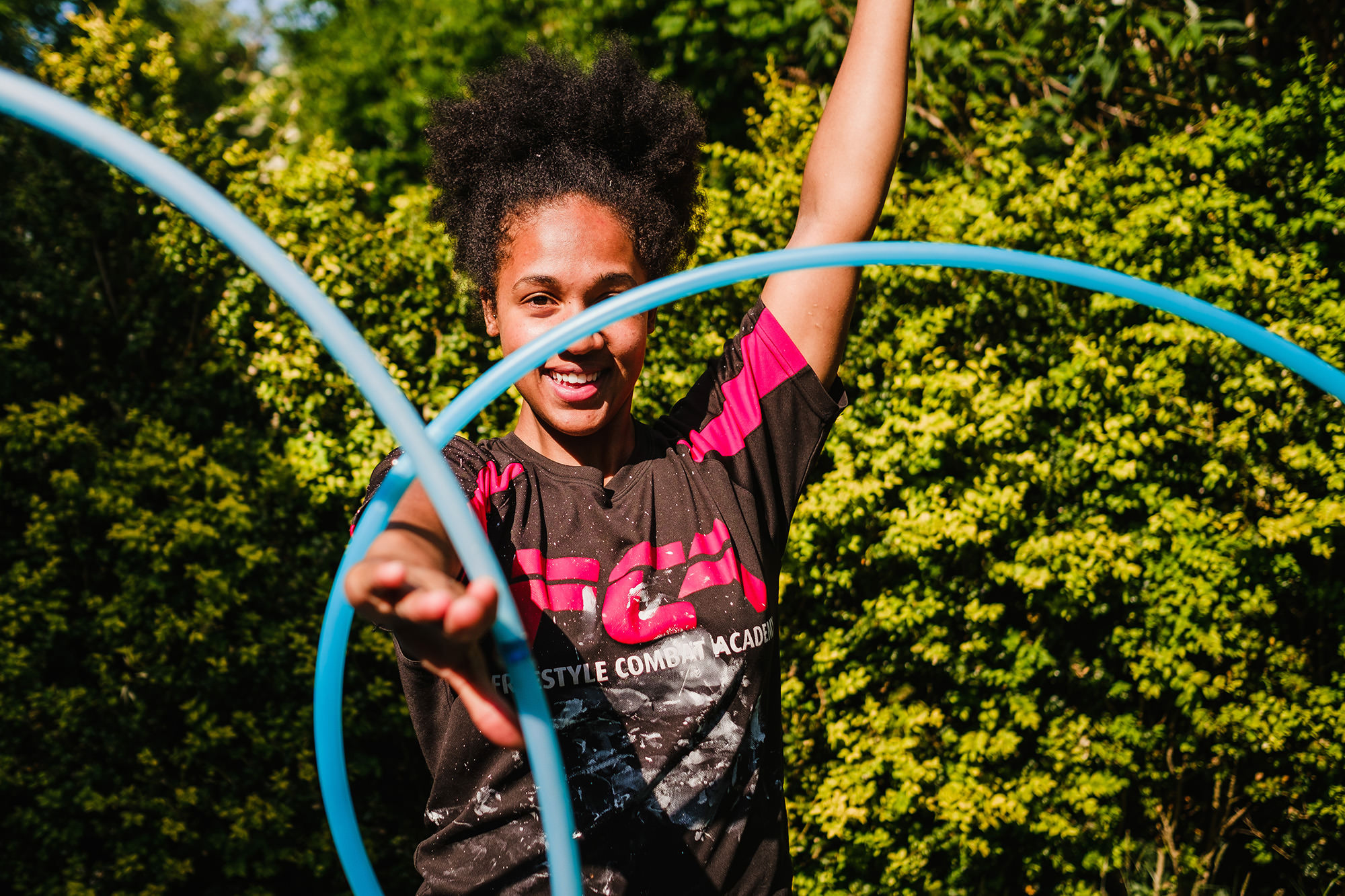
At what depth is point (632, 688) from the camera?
5.80ft

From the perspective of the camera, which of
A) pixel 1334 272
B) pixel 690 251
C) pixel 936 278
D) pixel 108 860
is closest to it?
pixel 690 251

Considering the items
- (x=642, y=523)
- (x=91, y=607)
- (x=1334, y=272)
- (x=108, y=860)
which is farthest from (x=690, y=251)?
(x=108, y=860)

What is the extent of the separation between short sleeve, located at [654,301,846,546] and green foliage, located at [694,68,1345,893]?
7.63 feet

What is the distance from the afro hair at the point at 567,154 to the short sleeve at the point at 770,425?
1.36ft

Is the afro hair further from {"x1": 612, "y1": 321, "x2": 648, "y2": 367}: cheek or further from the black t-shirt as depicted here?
the black t-shirt

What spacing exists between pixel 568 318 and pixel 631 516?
44cm

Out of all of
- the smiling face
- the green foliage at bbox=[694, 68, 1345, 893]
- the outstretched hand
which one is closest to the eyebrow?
the smiling face

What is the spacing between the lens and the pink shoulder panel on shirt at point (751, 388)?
205cm

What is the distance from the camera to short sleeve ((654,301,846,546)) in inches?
79.8

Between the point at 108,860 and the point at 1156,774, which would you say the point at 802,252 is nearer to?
the point at 1156,774

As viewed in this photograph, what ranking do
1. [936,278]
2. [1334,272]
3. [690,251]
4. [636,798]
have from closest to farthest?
[636,798] → [690,251] → [1334,272] → [936,278]

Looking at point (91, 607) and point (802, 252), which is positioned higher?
point (91, 607)

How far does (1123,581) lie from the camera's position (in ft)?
14.1

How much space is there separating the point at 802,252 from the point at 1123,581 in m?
3.24
